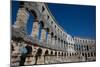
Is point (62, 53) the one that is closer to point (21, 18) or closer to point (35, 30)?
point (35, 30)

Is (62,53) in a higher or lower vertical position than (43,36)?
lower

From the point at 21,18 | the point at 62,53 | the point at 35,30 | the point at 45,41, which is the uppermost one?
the point at 21,18

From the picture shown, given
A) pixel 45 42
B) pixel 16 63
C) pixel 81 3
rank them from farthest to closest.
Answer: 1. pixel 81 3
2. pixel 45 42
3. pixel 16 63

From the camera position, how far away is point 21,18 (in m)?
2.08

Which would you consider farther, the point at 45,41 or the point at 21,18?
the point at 45,41

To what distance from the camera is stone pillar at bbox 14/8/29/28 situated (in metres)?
2.06

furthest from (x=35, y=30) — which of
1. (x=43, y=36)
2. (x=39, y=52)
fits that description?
(x=39, y=52)

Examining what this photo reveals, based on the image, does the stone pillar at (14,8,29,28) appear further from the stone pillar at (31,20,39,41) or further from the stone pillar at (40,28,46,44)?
the stone pillar at (40,28,46,44)

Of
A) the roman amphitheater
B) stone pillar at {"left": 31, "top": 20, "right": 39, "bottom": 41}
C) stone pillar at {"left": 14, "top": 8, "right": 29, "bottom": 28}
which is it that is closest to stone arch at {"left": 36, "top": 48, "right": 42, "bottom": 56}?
the roman amphitheater

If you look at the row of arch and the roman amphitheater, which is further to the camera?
the row of arch

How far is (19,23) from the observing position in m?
2.08

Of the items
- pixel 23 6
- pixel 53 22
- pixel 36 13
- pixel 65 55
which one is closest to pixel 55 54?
pixel 65 55
